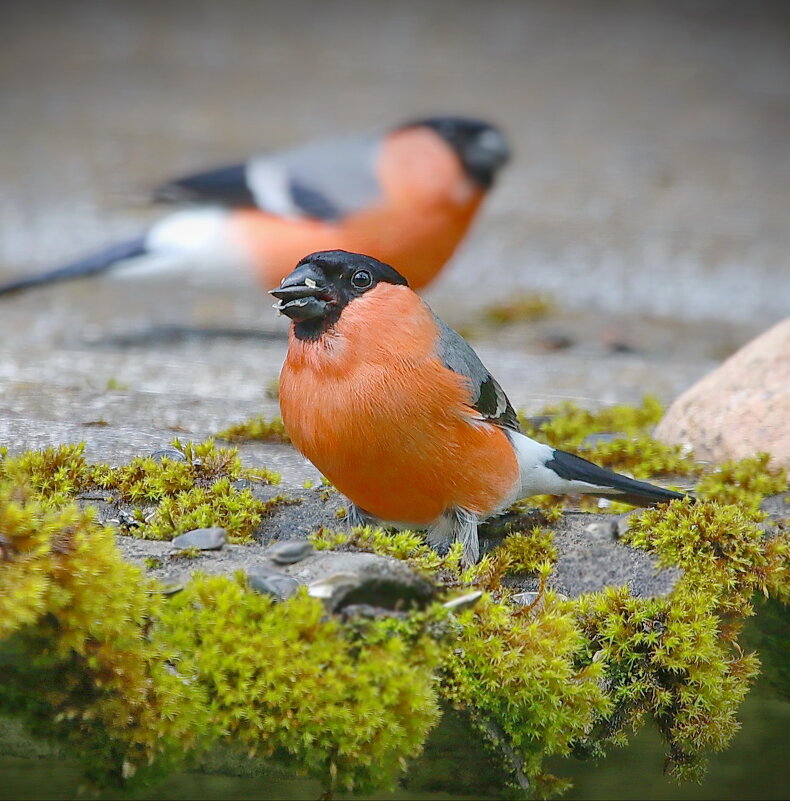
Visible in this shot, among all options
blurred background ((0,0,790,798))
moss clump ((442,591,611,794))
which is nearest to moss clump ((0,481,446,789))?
moss clump ((442,591,611,794))

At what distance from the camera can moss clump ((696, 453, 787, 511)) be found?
286 cm

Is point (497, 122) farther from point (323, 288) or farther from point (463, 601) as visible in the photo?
point (463, 601)

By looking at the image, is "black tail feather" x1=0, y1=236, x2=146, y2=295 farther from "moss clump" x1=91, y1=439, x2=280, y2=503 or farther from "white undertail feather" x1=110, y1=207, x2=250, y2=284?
"moss clump" x1=91, y1=439, x2=280, y2=503

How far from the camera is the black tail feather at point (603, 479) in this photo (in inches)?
103

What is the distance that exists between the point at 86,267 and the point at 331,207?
1.23m

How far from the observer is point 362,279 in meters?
2.32

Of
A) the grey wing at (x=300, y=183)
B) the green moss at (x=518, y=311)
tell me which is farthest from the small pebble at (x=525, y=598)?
the green moss at (x=518, y=311)

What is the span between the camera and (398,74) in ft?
25.1

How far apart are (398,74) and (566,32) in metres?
1.23

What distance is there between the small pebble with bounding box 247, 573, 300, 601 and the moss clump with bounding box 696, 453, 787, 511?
1.33 meters

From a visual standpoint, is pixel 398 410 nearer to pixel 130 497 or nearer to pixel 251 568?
pixel 251 568

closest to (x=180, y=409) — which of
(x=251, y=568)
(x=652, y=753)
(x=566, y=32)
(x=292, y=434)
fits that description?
(x=292, y=434)

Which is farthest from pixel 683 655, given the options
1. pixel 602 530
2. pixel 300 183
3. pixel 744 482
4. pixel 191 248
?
pixel 191 248

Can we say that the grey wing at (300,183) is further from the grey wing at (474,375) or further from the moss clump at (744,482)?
the grey wing at (474,375)
